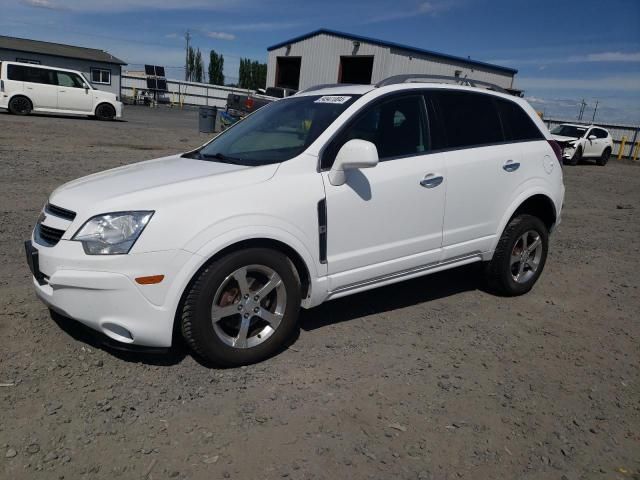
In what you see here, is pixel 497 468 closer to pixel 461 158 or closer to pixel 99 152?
pixel 461 158

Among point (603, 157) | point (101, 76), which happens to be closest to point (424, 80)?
point (603, 157)

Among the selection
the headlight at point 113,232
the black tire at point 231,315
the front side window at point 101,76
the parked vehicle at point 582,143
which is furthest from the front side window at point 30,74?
the front side window at point 101,76

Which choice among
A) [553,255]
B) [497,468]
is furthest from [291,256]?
[553,255]

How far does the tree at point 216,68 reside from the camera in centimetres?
8200

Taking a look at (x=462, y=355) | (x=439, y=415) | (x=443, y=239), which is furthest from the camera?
(x=443, y=239)

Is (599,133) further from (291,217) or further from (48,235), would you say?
(48,235)

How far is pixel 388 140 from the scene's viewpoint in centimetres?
384

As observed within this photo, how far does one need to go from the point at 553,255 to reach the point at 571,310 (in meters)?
1.95

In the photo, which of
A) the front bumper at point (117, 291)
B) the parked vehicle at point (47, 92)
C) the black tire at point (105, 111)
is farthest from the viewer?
the black tire at point (105, 111)

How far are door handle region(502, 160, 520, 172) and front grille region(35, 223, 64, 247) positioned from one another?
3.46 metres

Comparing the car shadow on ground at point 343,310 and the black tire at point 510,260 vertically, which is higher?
the black tire at point 510,260

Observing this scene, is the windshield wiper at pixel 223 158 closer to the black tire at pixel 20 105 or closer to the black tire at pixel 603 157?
the black tire at pixel 20 105

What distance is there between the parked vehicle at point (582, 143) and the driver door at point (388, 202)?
18.4m

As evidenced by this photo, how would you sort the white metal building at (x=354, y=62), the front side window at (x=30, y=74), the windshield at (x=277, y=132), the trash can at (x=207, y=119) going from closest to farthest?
1. the windshield at (x=277, y=132)
2. the trash can at (x=207, y=119)
3. the front side window at (x=30, y=74)
4. the white metal building at (x=354, y=62)
